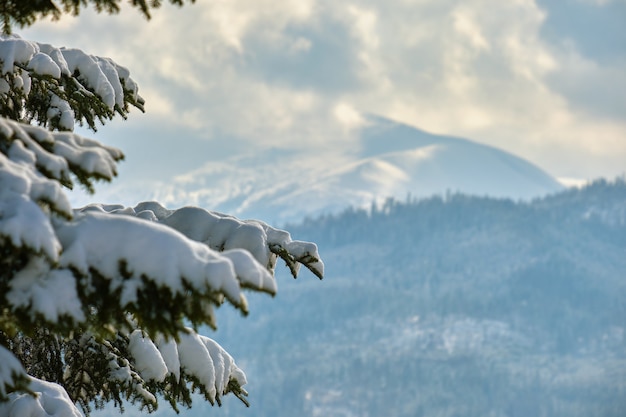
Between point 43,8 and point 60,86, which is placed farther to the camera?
point 60,86

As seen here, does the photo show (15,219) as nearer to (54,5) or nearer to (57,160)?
(57,160)

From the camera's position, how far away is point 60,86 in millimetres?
7035

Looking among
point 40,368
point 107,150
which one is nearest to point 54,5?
point 107,150

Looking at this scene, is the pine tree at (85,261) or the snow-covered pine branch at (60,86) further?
the snow-covered pine branch at (60,86)

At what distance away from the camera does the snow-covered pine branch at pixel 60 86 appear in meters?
6.25

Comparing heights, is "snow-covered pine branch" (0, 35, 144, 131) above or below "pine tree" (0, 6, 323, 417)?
above

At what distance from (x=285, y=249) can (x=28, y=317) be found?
5.79 feet

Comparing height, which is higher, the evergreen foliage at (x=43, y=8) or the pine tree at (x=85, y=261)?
the evergreen foliage at (x=43, y=8)

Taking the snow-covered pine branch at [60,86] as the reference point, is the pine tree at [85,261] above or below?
below

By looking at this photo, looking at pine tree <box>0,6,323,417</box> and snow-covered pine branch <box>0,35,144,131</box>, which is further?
snow-covered pine branch <box>0,35,144,131</box>

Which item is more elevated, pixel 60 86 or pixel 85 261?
Answer: pixel 60 86

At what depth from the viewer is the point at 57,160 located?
404cm

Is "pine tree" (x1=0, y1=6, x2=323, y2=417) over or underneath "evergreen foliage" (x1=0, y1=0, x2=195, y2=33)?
underneath

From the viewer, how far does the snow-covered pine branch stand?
Result: 6.25 m
